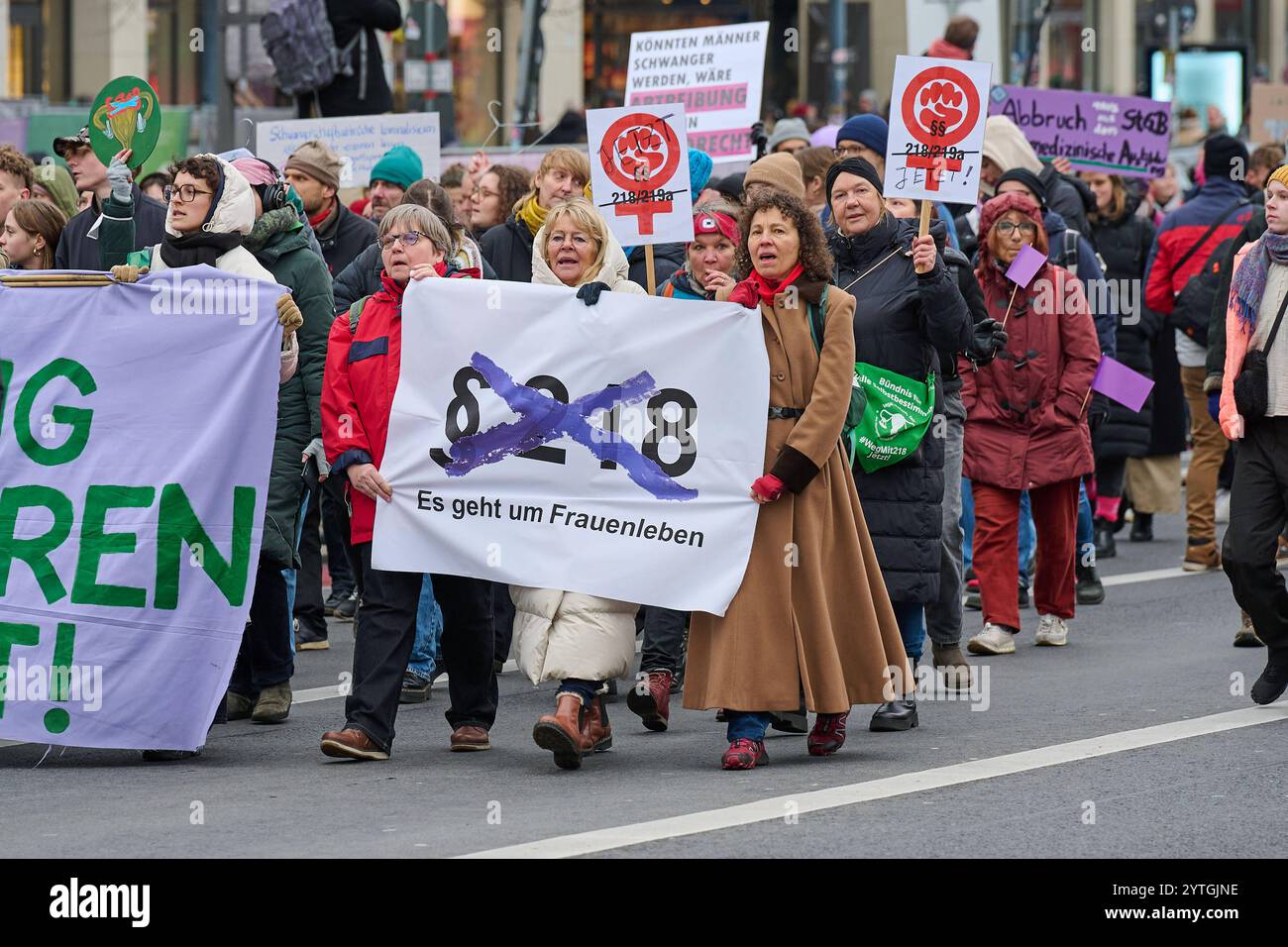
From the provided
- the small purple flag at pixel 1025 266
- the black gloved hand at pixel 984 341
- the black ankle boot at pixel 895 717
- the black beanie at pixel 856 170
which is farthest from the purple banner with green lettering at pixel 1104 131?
the black ankle boot at pixel 895 717

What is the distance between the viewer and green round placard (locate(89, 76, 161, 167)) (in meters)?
8.62

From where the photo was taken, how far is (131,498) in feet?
26.0

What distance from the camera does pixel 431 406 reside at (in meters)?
7.87

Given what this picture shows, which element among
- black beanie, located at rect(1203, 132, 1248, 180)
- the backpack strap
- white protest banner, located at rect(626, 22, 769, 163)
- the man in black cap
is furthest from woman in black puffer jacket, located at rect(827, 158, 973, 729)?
white protest banner, located at rect(626, 22, 769, 163)

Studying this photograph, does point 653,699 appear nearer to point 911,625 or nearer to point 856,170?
point 911,625

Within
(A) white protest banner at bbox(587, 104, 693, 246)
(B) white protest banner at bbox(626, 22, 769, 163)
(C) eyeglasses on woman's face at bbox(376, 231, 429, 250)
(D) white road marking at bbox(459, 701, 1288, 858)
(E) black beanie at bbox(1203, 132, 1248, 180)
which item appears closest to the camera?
(D) white road marking at bbox(459, 701, 1288, 858)

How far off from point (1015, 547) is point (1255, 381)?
2.08 metres

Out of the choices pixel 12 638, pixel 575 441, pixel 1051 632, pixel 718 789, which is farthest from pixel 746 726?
pixel 1051 632

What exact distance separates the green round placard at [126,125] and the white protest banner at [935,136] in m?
2.75

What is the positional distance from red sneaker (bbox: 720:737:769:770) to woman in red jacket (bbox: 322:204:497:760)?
1.00 meters

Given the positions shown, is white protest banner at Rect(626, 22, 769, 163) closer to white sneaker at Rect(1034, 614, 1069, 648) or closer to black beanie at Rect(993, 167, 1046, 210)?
black beanie at Rect(993, 167, 1046, 210)
